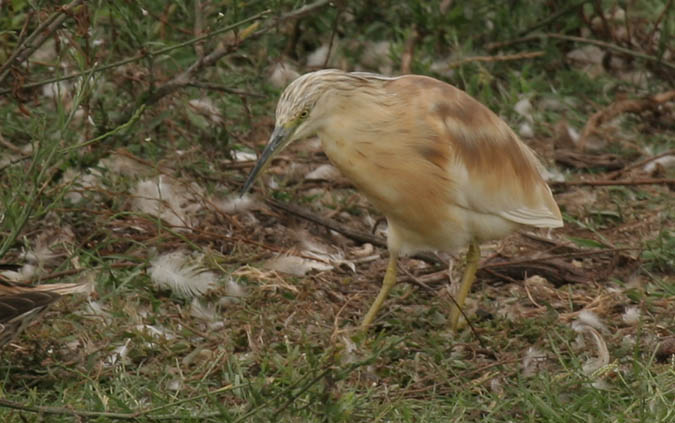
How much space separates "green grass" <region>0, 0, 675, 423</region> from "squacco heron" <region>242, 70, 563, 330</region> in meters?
0.40

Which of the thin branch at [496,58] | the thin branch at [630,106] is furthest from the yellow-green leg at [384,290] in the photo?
the thin branch at [630,106]

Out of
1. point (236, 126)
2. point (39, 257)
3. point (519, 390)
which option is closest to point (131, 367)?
point (39, 257)

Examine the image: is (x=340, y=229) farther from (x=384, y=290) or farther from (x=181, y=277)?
(x=181, y=277)

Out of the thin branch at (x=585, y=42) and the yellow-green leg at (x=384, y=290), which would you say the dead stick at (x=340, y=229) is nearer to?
the yellow-green leg at (x=384, y=290)

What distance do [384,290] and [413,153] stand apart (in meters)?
0.70

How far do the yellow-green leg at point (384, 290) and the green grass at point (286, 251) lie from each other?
107 millimetres

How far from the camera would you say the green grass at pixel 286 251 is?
13.9ft

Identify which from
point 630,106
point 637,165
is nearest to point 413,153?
point 637,165

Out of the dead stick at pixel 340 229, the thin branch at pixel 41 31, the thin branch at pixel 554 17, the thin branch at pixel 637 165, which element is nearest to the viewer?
the thin branch at pixel 41 31

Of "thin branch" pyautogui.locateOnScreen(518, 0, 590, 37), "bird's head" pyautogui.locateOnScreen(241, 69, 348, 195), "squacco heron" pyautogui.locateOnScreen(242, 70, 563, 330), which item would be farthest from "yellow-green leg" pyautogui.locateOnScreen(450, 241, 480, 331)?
"thin branch" pyautogui.locateOnScreen(518, 0, 590, 37)

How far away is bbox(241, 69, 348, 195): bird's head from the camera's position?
454cm

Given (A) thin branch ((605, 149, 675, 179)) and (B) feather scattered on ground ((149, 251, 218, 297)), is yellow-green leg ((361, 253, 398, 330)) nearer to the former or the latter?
(B) feather scattered on ground ((149, 251, 218, 297))

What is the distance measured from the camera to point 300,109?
4.54 m

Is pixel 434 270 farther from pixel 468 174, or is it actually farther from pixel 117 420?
pixel 117 420
